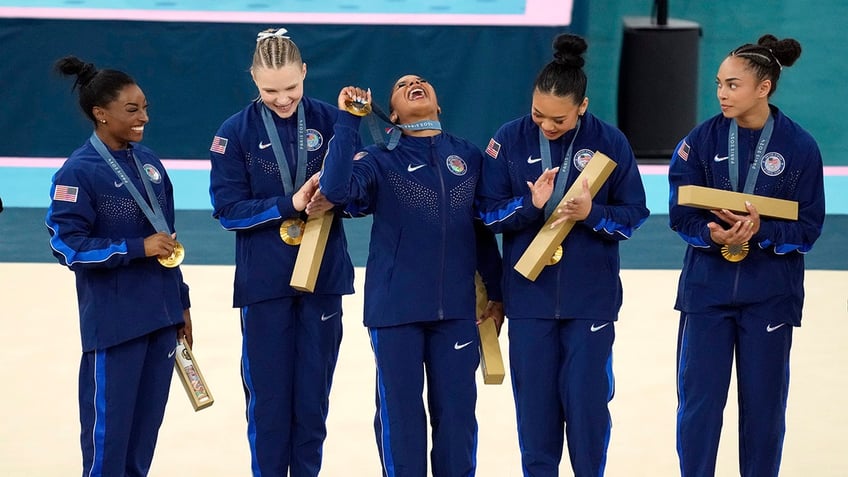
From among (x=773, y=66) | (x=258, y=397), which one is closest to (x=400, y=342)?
(x=258, y=397)

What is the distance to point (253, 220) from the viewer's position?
4.66 meters

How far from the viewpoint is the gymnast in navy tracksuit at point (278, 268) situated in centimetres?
469

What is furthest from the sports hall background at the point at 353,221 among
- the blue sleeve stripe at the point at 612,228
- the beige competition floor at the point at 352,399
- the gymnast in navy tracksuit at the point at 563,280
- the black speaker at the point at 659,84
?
the blue sleeve stripe at the point at 612,228

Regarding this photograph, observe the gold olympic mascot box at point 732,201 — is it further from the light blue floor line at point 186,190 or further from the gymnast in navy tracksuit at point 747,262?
the light blue floor line at point 186,190

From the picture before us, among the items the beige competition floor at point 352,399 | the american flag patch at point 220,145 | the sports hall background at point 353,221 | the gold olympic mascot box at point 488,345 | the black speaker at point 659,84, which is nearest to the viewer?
the american flag patch at point 220,145

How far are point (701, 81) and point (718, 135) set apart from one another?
9915 mm

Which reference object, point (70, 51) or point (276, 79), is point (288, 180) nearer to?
point (276, 79)

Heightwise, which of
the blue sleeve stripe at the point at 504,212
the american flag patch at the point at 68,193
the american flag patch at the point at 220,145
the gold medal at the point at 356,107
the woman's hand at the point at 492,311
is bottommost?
the woman's hand at the point at 492,311

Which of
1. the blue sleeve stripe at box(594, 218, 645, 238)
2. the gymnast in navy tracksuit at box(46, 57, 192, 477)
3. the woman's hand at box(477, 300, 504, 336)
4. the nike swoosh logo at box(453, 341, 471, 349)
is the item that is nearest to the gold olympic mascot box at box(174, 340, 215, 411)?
the gymnast in navy tracksuit at box(46, 57, 192, 477)

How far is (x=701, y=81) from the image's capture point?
14312 mm

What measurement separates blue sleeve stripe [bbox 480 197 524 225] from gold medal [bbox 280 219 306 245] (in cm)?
74

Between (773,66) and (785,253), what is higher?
(773,66)

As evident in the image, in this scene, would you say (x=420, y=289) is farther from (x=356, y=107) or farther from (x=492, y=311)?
(x=356, y=107)

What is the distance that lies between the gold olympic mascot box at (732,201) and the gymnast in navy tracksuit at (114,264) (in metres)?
1.96
